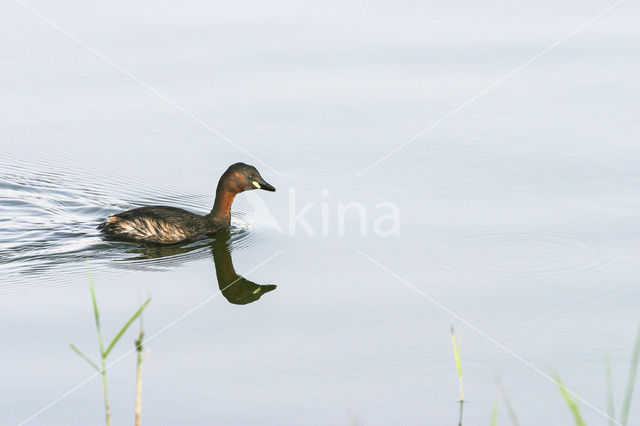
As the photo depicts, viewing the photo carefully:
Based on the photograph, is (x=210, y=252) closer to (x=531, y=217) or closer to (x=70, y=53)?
(x=531, y=217)

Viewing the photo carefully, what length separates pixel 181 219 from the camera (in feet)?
29.2

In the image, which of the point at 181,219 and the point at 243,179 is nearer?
the point at 181,219

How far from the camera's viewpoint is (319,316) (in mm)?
6637

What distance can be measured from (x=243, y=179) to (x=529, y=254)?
2778 millimetres

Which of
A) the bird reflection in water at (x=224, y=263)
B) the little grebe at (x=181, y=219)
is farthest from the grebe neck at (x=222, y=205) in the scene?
the bird reflection in water at (x=224, y=263)

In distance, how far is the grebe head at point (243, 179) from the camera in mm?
9016

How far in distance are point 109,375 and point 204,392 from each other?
63 cm

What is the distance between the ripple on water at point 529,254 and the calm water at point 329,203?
0.03 metres

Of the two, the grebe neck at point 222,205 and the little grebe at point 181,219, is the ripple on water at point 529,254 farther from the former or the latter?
the grebe neck at point 222,205

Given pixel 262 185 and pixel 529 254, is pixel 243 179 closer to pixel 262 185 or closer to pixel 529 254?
pixel 262 185

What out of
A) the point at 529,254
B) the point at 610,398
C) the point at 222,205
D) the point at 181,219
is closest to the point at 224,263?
the point at 181,219

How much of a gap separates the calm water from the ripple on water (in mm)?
29

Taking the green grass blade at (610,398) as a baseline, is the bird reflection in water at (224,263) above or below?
above

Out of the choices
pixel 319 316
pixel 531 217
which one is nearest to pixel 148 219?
pixel 319 316
